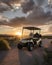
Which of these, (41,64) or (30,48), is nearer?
(41,64)

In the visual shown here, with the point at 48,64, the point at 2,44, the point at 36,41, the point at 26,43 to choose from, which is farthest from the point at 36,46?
the point at 48,64

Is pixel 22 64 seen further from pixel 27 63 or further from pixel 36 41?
pixel 36 41

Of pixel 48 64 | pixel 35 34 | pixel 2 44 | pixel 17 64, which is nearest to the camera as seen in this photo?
pixel 48 64

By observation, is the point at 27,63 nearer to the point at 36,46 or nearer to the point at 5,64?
the point at 5,64

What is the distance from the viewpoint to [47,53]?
50.9 ft

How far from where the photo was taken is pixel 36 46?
2970cm

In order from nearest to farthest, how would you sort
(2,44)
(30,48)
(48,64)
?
1. (48,64)
2. (30,48)
3. (2,44)

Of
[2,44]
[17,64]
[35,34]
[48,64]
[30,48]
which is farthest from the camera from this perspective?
[35,34]

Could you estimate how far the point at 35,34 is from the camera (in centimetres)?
3625

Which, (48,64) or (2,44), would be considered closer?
(48,64)

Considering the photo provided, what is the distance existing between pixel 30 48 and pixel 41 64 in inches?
452

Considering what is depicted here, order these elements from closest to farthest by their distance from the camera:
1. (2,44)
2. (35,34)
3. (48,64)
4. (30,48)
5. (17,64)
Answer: (48,64) < (17,64) < (30,48) < (2,44) < (35,34)

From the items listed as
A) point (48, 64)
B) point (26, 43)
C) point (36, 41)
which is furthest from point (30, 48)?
point (48, 64)

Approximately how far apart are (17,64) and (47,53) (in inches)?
88.2
